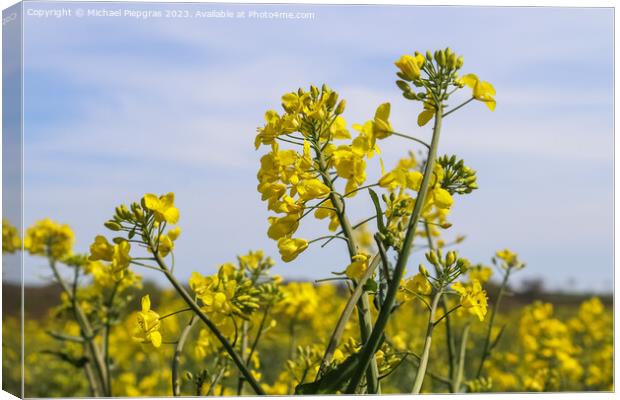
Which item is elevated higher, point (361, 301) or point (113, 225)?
point (113, 225)

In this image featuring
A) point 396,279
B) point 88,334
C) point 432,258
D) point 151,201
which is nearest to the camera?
point 396,279

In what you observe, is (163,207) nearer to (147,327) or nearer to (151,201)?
(151,201)

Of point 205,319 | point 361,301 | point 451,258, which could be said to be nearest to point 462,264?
point 451,258

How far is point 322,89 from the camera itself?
1774 millimetres

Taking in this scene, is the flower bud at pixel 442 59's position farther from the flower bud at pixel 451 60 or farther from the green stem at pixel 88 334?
the green stem at pixel 88 334

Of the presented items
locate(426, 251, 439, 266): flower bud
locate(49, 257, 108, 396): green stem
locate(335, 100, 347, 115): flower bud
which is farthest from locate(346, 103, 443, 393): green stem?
locate(49, 257, 108, 396): green stem

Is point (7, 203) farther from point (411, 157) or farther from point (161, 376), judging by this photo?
point (161, 376)

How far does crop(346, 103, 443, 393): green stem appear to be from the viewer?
53.3 inches

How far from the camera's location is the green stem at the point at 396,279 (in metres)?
1.35

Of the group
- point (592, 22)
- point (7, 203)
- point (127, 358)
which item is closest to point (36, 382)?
point (127, 358)

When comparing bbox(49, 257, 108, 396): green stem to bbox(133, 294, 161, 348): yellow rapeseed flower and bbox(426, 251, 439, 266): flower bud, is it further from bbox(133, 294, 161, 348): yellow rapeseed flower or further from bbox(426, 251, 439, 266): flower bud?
bbox(426, 251, 439, 266): flower bud

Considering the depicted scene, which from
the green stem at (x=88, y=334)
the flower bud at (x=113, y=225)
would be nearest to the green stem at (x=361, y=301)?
the flower bud at (x=113, y=225)

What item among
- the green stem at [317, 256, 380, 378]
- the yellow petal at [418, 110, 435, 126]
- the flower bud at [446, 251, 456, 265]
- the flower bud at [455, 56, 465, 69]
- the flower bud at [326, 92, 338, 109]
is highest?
the flower bud at [455, 56, 465, 69]

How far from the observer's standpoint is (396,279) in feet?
4.42
